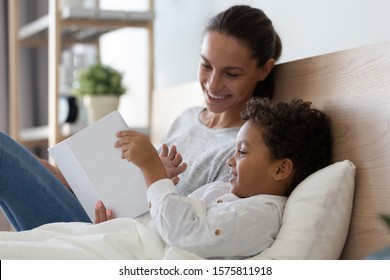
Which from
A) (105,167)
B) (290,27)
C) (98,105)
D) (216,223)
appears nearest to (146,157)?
(105,167)

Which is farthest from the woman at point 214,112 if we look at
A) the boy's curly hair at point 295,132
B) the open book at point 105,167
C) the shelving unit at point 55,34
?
the shelving unit at point 55,34

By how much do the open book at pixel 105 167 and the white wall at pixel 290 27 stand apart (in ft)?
2.16

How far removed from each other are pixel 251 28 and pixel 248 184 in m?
0.47

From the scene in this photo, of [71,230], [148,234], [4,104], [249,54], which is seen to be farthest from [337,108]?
[4,104]

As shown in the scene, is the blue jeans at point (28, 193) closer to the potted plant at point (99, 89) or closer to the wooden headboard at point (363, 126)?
the wooden headboard at point (363, 126)

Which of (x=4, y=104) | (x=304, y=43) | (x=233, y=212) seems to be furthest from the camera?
(x=4, y=104)

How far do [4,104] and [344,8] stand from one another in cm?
233

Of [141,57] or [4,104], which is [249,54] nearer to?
[141,57]

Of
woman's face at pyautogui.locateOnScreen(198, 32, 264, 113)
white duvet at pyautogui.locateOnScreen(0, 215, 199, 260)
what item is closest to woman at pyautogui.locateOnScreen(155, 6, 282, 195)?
woman's face at pyautogui.locateOnScreen(198, 32, 264, 113)

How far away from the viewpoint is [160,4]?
3219 millimetres

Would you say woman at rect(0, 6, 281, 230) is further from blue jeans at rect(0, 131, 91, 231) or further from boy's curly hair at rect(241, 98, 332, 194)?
boy's curly hair at rect(241, 98, 332, 194)

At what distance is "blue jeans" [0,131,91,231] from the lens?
1.68 meters

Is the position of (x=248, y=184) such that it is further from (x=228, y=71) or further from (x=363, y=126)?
(x=228, y=71)

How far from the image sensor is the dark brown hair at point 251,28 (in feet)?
5.45
